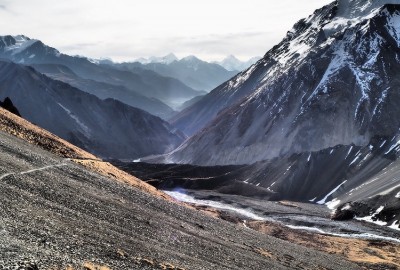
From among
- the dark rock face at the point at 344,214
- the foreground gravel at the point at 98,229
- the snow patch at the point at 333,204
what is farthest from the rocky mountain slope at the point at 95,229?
the snow patch at the point at 333,204

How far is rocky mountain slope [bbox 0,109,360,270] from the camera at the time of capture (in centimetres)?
2608

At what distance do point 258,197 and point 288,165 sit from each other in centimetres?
1875

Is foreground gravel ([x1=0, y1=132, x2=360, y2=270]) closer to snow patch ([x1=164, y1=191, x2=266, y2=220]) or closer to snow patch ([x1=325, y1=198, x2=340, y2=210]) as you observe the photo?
snow patch ([x1=164, y1=191, x2=266, y2=220])

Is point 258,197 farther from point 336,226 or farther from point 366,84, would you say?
point 366,84

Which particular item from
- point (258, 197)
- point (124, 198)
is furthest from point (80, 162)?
point (258, 197)

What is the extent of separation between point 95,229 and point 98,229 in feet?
1.07

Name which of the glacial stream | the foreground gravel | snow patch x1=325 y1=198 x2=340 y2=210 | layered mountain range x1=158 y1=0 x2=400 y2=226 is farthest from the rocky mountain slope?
layered mountain range x1=158 y1=0 x2=400 y2=226

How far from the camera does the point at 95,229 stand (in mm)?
32344

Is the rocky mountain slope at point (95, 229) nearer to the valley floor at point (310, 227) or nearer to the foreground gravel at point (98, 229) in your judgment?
the foreground gravel at point (98, 229)

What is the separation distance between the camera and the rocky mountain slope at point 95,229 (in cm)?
2608

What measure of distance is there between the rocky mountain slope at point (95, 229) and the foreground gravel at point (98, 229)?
0.07 meters

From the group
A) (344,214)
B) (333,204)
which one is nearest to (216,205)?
(333,204)

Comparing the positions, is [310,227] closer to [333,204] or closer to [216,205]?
[333,204]

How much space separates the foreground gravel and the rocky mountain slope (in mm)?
67
